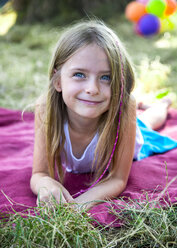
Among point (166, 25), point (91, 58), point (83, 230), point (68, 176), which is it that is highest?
point (166, 25)

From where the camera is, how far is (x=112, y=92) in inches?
63.7

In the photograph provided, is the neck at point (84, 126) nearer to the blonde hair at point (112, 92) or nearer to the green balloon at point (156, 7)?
the blonde hair at point (112, 92)

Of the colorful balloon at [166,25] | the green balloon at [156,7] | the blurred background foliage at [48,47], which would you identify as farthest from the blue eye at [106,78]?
the colorful balloon at [166,25]

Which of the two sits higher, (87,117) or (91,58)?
(91,58)

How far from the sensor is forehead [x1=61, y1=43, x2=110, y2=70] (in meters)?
1.54

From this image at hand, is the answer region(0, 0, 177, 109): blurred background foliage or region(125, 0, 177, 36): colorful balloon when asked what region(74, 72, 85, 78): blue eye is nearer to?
region(0, 0, 177, 109): blurred background foliage

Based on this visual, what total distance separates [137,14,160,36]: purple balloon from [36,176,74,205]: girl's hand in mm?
3717

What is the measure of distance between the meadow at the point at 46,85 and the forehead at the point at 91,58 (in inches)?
13.2

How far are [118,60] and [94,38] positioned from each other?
0.15m

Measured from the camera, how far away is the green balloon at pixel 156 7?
185 inches

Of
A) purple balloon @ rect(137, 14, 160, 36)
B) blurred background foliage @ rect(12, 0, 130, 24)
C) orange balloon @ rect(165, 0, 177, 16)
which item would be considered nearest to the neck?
purple balloon @ rect(137, 14, 160, 36)

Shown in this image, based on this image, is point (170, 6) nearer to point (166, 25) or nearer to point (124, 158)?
point (166, 25)

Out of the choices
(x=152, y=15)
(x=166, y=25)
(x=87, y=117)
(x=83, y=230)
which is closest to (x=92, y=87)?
(x=87, y=117)

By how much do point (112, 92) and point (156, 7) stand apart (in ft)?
11.4
